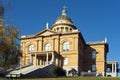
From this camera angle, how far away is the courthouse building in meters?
65.1

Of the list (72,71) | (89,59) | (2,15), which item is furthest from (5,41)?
(89,59)

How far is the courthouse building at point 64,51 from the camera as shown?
6512cm

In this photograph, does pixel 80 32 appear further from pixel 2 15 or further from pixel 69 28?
pixel 2 15

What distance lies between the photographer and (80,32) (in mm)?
66562

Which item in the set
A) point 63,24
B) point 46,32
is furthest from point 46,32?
point 63,24

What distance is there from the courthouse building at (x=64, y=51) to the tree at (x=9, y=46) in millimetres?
12655

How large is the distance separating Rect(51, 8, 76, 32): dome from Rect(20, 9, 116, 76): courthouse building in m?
0.23

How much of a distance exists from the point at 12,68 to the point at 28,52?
1483 centimetres

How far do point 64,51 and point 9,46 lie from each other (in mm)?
20240

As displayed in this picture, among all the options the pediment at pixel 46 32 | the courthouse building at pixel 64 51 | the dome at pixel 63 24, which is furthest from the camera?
the dome at pixel 63 24

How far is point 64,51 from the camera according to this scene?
66.4 m

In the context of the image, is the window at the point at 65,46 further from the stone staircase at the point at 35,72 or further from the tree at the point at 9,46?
the tree at the point at 9,46

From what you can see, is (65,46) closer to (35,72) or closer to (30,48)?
(30,48)

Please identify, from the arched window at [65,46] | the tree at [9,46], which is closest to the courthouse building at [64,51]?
the arched window at [65,46]
